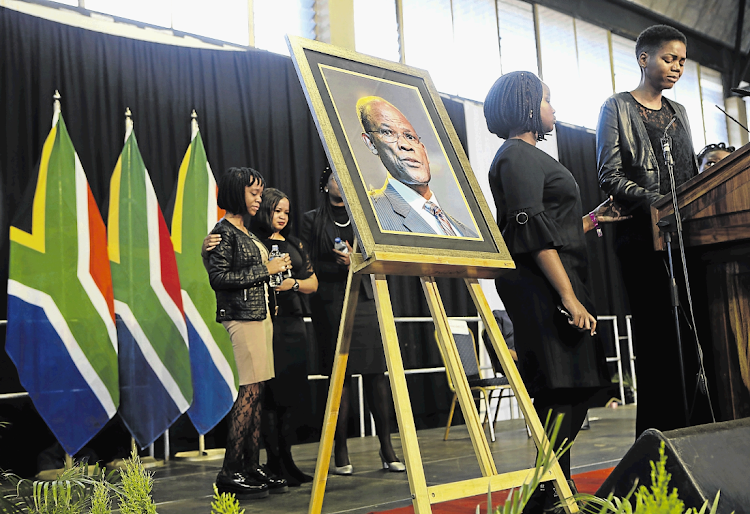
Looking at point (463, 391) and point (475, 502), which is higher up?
point (463, 391)

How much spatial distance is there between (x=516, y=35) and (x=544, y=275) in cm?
667

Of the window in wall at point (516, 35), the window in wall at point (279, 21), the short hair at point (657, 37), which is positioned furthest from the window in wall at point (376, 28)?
the short hair at point (657, 37)

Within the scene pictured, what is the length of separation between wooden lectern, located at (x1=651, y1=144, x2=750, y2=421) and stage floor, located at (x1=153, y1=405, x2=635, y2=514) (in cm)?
107

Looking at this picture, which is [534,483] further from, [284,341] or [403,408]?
[284,341]

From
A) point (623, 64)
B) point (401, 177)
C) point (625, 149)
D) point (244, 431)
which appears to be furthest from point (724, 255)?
point (623, 64)

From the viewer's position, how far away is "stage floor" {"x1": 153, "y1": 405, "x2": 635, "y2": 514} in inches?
97.5

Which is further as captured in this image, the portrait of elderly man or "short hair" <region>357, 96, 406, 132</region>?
"short hair" <region>357, 96, 406, 132</region>

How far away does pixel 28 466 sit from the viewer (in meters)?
3.94

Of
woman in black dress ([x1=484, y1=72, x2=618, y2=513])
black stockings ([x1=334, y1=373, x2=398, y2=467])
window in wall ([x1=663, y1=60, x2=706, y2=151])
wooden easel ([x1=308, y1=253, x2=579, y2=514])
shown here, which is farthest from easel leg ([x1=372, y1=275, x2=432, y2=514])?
window in wall ([x1=663, y1=60, x2=706, y2=151])

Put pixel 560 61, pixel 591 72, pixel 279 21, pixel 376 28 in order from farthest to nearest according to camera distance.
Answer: pixel 591 72 < pixel 560 61 < pixel 376 28 < pixel 279 21

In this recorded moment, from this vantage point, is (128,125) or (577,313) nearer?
(577,313)

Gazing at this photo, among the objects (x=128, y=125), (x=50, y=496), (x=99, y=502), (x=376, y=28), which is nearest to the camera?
(x=99, y=502)

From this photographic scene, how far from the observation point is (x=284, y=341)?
310 centimetres

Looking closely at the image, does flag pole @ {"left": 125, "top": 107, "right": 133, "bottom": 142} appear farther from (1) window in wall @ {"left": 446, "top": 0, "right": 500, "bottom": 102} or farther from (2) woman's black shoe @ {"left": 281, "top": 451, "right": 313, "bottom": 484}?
(1) window in wall @ {"left": 446, "top": 0, "right": 500, "bottom": 102}
